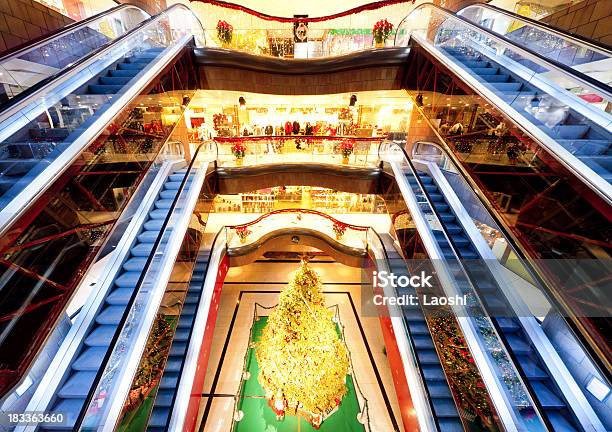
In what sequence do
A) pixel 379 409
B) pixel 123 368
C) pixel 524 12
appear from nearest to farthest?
pixel 123 368 < pixel 379 409 < pixel 524 12

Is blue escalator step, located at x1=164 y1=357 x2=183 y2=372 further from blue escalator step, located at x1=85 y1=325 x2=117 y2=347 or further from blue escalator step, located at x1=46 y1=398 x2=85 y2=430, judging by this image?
blue escalator step, located at x1=46 y1=398 x2=85 y2=430

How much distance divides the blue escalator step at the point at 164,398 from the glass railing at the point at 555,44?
8415 mm

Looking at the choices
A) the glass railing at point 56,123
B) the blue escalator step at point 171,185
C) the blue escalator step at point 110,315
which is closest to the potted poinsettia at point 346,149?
the blue escalator step at point 171,185

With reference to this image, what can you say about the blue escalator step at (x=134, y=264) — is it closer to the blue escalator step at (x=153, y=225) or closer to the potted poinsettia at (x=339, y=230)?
the blue escalator step at (x=153, y=225)

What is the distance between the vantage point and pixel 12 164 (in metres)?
3.15

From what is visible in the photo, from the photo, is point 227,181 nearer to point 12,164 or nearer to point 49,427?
point 12,164

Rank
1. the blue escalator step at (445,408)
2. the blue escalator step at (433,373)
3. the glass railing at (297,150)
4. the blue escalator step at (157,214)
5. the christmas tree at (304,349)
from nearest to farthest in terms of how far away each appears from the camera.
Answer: the christmas tree at (304,349), the blue escalator step at (445,408), the blue escalator step at (433,373), the blue escalator step at (157,214), the glass railing at (297,150)

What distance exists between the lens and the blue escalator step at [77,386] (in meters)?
3.30

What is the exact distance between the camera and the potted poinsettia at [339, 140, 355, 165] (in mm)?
9508

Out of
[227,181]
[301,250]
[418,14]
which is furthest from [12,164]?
[301,250]

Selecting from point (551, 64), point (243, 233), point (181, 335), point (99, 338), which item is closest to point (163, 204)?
point (181, 335)

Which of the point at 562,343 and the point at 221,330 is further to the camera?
Answer: the point at 221,330

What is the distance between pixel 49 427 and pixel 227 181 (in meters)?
7.38

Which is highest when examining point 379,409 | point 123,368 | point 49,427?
point 123,368
